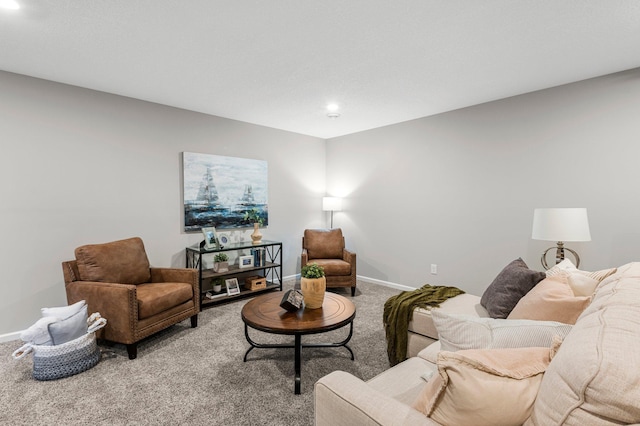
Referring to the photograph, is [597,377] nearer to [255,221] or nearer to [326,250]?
[326,250]

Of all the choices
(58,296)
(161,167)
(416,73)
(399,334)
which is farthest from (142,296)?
(416,73)

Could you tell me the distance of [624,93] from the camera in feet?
9.20

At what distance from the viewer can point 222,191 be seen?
4.24 m

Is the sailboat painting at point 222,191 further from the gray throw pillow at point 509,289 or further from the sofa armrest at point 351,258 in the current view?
the gray throw pillow at point 509,289

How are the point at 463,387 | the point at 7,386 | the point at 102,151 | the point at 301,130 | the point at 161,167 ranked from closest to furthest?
1. the point at 463,387
2. the point at 7,386
3. the point at 102,151
4. the point at 161,167
5. the point at 301,130

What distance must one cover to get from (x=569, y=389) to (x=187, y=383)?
2.26 metres

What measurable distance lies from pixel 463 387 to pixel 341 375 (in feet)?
1.54

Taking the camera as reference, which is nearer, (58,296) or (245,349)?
(245,349)

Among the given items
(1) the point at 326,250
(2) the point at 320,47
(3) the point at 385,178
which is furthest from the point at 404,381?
(3) the point at 385,178

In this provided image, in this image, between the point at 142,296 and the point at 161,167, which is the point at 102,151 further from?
the point at 142,296

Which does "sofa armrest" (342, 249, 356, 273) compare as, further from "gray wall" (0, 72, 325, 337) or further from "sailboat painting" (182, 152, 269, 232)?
"gray wall" (0, 72, 325, 337)

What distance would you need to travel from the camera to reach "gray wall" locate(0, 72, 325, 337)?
286 centimetres

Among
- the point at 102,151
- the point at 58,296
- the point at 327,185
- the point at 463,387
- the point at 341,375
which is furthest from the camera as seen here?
the point at 327,185

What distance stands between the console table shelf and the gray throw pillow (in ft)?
9.20
